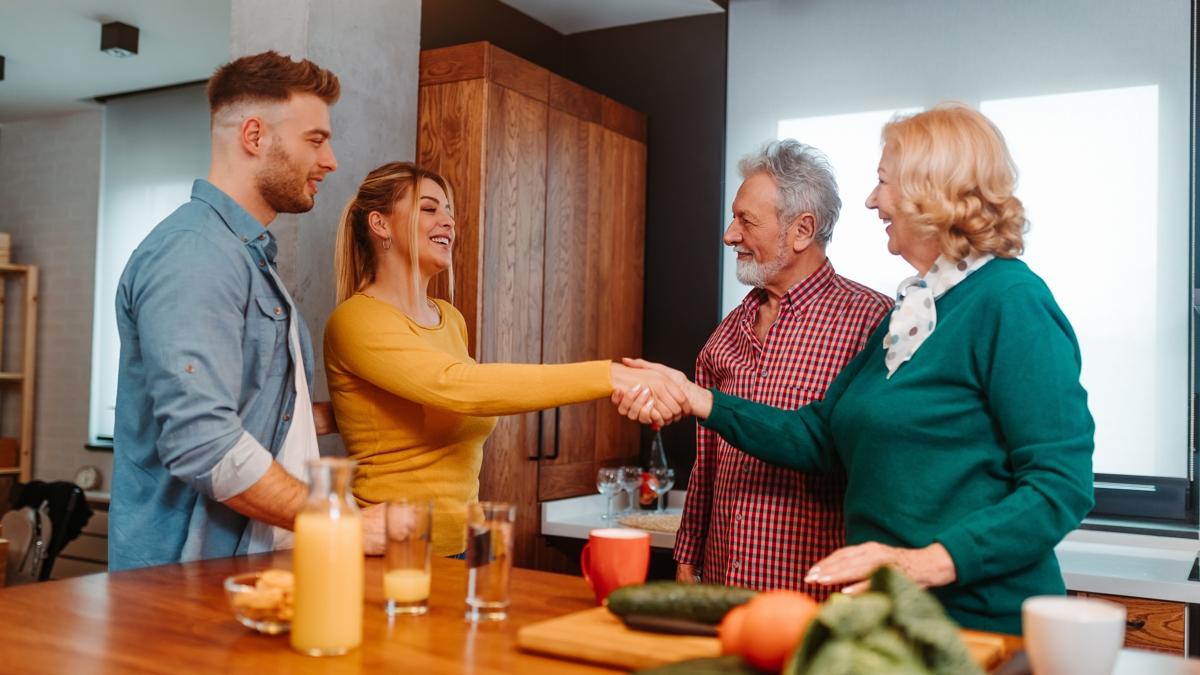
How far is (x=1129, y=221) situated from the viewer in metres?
3.15

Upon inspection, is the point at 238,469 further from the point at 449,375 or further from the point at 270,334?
the point at 449,375

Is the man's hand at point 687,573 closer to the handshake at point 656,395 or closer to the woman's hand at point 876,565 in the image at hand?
the handshake at point 656,395

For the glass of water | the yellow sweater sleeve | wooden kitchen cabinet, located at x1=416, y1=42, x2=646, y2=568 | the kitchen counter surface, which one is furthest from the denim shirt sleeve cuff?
the kitchen counter surface

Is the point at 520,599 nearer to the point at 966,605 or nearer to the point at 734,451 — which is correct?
the point at 966,605

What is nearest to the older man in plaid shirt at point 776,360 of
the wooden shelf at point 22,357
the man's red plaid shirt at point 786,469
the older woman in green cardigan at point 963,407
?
the man's red plaid shirt at point 786,469

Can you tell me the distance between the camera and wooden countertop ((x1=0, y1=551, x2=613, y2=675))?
1076 millimetres

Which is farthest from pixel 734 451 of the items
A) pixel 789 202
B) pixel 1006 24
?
pixel 1006 24

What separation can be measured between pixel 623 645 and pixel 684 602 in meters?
0.09

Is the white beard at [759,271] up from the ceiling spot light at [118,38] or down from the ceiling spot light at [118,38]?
down

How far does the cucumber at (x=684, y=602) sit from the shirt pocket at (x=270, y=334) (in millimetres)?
920

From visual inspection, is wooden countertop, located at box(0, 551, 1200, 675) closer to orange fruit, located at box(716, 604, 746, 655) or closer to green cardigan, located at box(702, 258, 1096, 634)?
orange fruit, located at box(716, 604, 746, 655)

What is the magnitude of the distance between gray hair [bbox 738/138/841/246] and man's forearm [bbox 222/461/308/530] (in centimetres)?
116

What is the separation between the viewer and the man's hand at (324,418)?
2111mm

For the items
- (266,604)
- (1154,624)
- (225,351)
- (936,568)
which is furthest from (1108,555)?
(266,604)
